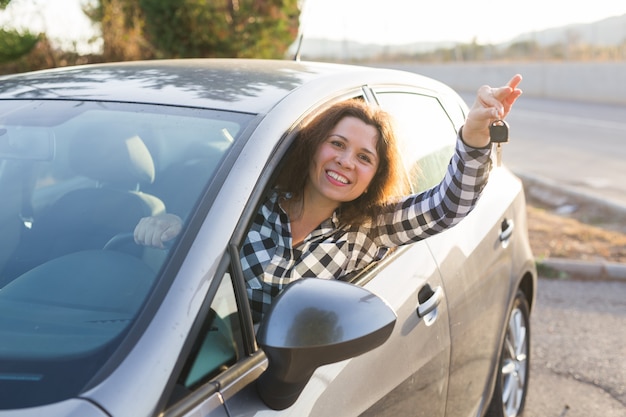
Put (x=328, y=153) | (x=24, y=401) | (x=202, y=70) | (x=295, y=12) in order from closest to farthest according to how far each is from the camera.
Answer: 1. (x=24, y=401)
2. (x=328, y=153)
3. (x=202, y=70)
4. (x=295, y=12)

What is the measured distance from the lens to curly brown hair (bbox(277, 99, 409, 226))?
231 centimetres

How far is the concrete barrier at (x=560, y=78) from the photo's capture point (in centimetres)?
2230

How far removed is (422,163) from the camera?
3037 millimetres

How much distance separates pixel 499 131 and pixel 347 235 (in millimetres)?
560

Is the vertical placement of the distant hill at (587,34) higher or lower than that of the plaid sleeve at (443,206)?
lower

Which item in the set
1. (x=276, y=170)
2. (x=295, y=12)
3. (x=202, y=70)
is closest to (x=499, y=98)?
(x=276, y=170)

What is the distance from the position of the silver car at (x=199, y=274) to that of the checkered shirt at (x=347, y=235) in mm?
77

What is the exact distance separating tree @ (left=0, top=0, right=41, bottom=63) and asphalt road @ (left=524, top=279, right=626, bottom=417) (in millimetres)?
6176

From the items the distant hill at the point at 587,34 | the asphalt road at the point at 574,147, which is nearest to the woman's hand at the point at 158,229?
the asphalt road at the point at 574,147

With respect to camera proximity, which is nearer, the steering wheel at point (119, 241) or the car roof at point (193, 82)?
the steering wheel at point (119, 241)

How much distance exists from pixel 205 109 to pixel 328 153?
418mm

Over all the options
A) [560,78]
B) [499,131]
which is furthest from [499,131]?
[560,78]

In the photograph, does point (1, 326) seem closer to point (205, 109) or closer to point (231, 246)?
point (231, 246)

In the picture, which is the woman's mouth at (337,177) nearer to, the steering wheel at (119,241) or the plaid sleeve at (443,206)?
the plaid sleeve at (443,206)
